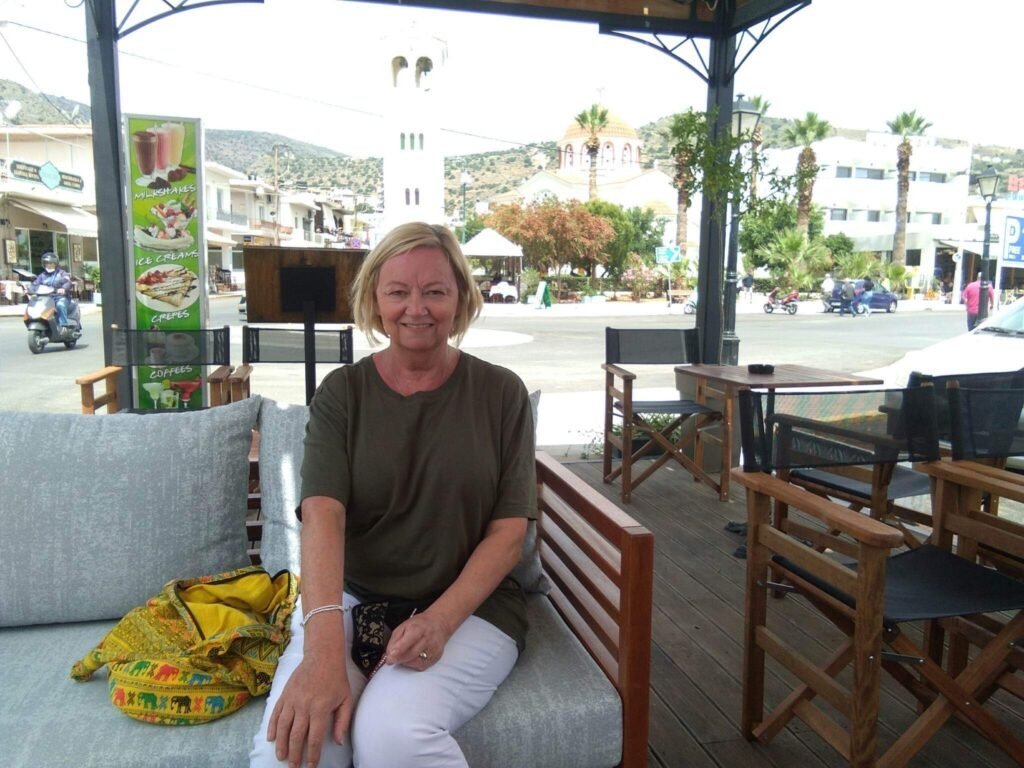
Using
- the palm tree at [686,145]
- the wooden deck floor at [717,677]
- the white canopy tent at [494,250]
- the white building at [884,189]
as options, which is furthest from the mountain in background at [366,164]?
the wooden deck floor at [717,677]

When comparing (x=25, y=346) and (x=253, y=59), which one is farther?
(x=253, y=59)

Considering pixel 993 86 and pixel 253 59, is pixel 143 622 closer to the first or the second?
pixel 253 59

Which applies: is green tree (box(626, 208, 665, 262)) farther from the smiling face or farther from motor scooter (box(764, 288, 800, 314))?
the smiling face

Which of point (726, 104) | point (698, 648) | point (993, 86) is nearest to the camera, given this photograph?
point (698, 648)

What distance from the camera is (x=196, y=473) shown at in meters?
1.88

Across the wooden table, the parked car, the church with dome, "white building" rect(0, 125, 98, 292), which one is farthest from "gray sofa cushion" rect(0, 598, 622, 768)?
the church with dome

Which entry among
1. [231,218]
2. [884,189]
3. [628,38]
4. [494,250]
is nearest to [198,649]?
[628,38]

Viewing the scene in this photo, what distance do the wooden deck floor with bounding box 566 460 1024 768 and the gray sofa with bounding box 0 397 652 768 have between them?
54cm

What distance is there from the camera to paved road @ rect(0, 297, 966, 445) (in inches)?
314

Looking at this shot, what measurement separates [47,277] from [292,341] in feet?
31.2

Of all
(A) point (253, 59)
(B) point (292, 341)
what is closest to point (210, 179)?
(A) point (253, 59)

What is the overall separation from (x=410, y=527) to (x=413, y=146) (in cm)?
4313

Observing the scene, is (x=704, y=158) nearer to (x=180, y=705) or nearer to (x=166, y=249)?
(x=166, y=249)

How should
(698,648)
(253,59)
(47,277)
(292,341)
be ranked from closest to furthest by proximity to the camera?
(698,648) → (292,341) → (47,277) → (253,59)
